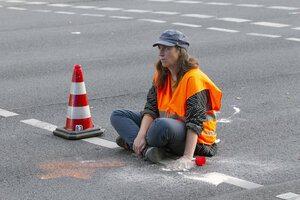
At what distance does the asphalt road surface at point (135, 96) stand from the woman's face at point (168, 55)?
1.03 meters

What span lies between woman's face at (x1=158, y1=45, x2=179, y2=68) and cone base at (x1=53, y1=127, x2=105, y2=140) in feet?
4.67

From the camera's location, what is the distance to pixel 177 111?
689 centimetres

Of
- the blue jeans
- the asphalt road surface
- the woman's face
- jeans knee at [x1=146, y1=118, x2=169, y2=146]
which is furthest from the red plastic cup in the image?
the woman's face

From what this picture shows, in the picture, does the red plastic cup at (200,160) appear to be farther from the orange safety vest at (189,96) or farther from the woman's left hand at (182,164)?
the orange safety vest at (189,96)

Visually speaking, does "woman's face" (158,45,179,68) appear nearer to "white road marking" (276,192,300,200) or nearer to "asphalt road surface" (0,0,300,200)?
"asphalt road surface" (0,0,300,200)

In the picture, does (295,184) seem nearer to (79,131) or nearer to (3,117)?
(79,131)

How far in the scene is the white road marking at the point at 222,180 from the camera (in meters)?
6.07

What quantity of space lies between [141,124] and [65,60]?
19.1ft

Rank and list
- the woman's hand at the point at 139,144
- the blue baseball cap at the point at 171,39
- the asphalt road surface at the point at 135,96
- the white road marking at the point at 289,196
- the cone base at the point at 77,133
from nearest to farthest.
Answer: the white road marking at the point at 289,196
the asphalt road surface at the point at 135,96
the blue baseball cap at the point at 171,39
the woman's hand at the point at 139,144
the cone base at the point at 77,133

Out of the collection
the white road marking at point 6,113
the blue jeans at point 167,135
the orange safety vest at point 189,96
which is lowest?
the white road marking at point 6,113

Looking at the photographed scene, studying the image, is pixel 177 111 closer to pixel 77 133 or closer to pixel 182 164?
pixel 182 164

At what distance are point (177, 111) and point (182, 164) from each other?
61 centimetres

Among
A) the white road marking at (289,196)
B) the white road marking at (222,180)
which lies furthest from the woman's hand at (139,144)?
the white road marking at (289,196)

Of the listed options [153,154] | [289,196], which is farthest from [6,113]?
[289,196]
